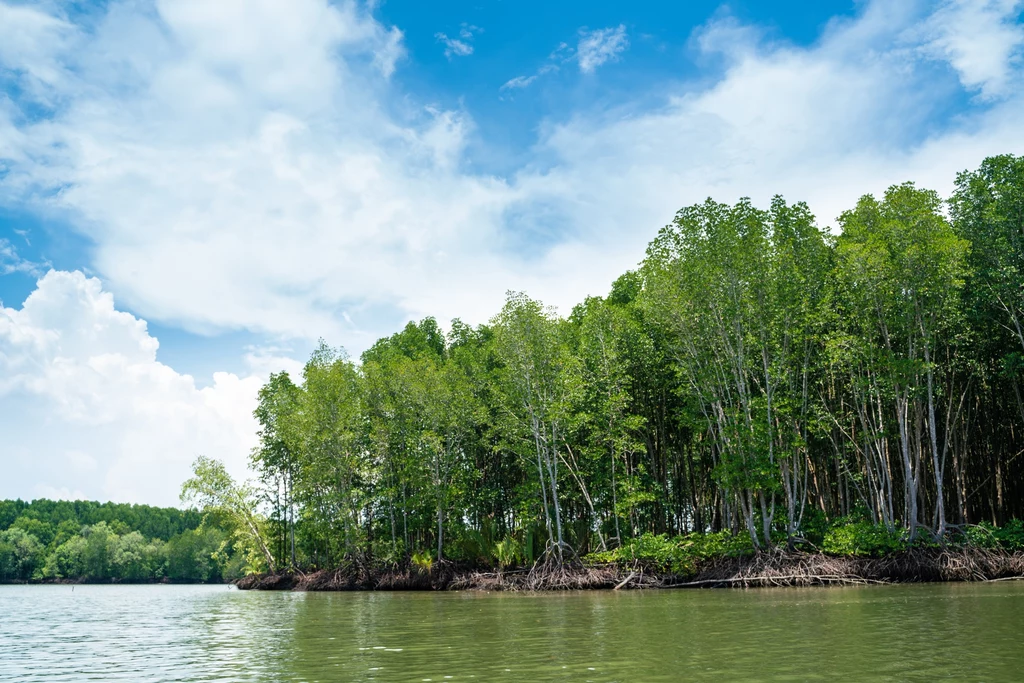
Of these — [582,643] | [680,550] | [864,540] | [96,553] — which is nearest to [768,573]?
[864,540]

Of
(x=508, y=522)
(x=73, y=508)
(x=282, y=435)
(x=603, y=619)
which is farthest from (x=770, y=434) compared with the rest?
(x=73, y=508)

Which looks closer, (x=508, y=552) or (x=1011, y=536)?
(x=1011, y=536)

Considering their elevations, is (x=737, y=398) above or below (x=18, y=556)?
above

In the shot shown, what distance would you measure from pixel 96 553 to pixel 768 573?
99381mm

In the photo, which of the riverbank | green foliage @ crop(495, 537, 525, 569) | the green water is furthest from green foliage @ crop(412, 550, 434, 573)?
the green water

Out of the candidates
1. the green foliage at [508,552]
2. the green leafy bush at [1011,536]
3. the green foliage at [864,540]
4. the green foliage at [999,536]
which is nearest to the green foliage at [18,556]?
the green foliage at [508,552]

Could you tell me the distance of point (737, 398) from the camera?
31.6 meters

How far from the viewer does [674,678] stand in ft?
28.1

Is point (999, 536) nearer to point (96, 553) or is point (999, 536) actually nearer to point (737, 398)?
point (737, 398)

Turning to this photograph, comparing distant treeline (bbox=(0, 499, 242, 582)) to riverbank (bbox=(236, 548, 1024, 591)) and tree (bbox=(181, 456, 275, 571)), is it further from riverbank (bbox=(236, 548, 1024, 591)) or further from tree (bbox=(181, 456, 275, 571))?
riverbank (bbox=(236, 548, 1024, 591))

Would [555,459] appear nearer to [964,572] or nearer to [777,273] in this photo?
[777,273]

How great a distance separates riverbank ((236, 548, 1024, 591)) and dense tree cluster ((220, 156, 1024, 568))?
1.04 metres

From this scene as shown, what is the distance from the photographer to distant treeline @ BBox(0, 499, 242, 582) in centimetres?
10000

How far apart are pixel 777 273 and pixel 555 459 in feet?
39.5
